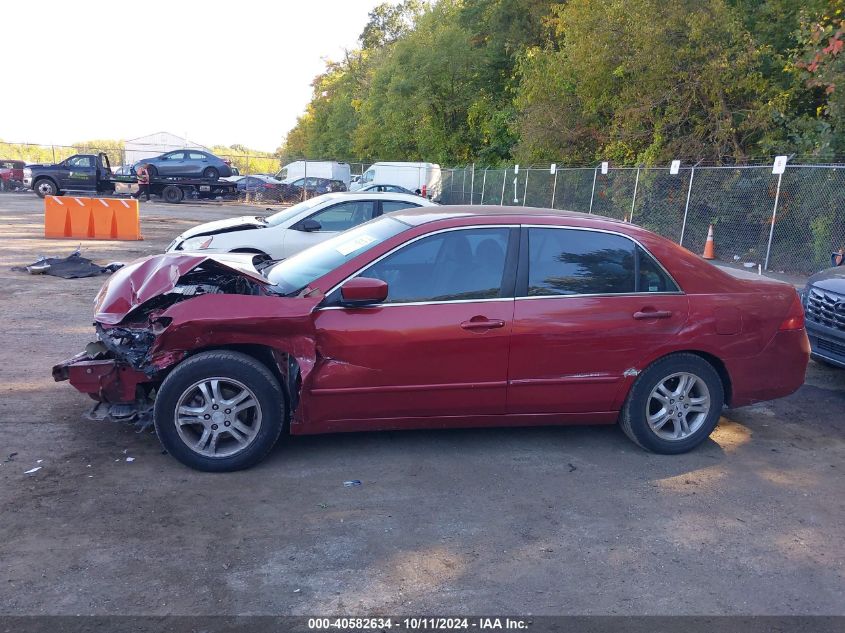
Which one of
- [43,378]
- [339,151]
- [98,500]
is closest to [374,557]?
[98,500]

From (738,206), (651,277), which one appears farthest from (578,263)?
(738,206)

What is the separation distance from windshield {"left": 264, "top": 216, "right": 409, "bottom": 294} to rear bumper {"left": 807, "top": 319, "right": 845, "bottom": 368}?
437cm

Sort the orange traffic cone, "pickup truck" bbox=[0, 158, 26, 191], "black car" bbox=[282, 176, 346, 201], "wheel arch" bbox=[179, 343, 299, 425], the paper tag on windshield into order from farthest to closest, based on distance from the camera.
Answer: "black car" bbox=[282, 176, 346, 201] < "pickup truck" bbox=[0, 158, 26, 191] < the orange traffic cone < the paper tag on windshield < "wheel arch" bbox=[179, 343, 299, 425]

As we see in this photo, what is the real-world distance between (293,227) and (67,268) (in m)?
4.34

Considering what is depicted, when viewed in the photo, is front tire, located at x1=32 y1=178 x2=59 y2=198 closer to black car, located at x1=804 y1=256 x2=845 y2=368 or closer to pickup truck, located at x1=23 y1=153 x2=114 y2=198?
pickup truck, located at x1=23 y1=153 x2=114 y2=198

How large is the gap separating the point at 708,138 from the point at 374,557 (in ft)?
61.5

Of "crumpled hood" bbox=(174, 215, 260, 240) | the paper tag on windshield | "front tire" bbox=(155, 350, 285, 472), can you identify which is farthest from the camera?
"crumpled hood" bbox=(174, 215, 260, 240)

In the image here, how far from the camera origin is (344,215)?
35.8 ft

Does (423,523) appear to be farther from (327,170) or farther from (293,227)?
(327,170)

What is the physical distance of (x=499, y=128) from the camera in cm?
3800

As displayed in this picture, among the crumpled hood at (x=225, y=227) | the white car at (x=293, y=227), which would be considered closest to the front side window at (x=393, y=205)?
the white car at (x=293, y=227)

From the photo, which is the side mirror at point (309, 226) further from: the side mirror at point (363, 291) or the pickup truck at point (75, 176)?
the pickup truck at point (75, 176)

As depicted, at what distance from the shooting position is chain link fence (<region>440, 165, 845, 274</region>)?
47.6ft

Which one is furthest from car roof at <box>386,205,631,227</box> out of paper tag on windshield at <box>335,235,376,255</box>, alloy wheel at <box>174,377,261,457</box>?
alloy wheel at <box>174,377,261,457</box>
